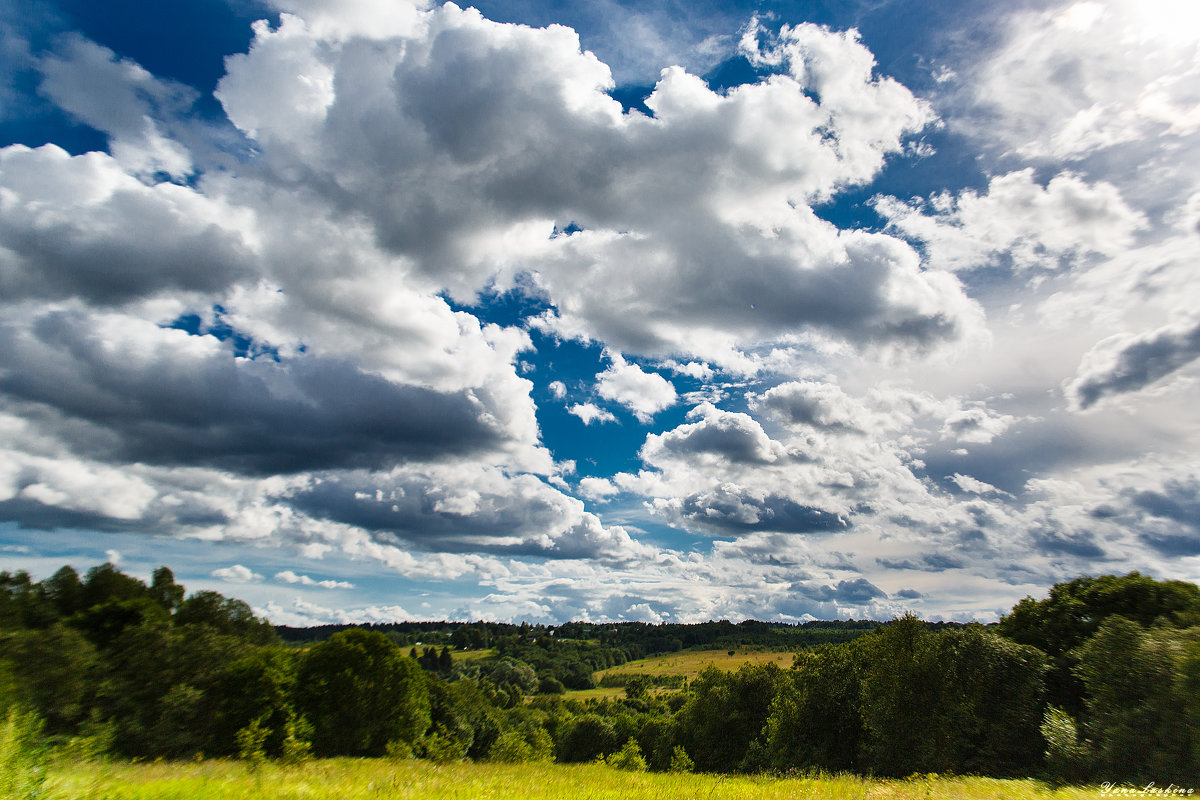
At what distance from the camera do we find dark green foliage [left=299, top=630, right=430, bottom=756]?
189 ft

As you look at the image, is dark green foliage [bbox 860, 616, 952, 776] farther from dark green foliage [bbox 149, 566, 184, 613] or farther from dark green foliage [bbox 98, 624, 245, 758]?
dark green foliage [bbox 149, 566, 184, 613]

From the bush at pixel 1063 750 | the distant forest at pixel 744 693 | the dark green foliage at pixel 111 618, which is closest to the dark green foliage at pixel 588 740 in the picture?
the distant forest at pixel 744 693

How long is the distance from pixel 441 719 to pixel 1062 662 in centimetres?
7830

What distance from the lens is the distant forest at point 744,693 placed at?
2936cm

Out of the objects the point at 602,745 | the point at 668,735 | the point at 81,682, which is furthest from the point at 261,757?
the point at 602,745

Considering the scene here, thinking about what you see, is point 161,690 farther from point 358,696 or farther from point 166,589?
point 166,589

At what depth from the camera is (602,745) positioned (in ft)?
295

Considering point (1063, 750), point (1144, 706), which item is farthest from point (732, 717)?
point (1144, 706)

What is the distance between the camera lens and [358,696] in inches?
2302

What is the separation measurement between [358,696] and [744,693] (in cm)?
4726

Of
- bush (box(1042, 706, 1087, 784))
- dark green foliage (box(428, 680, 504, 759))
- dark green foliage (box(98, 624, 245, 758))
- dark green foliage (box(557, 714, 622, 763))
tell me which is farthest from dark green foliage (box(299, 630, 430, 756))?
bush (box(1042, 706, 1087, 784))

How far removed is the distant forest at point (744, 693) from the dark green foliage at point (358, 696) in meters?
0.17

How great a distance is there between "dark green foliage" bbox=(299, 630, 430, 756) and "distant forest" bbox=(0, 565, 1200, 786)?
17 cm

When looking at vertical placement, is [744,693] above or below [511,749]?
above
